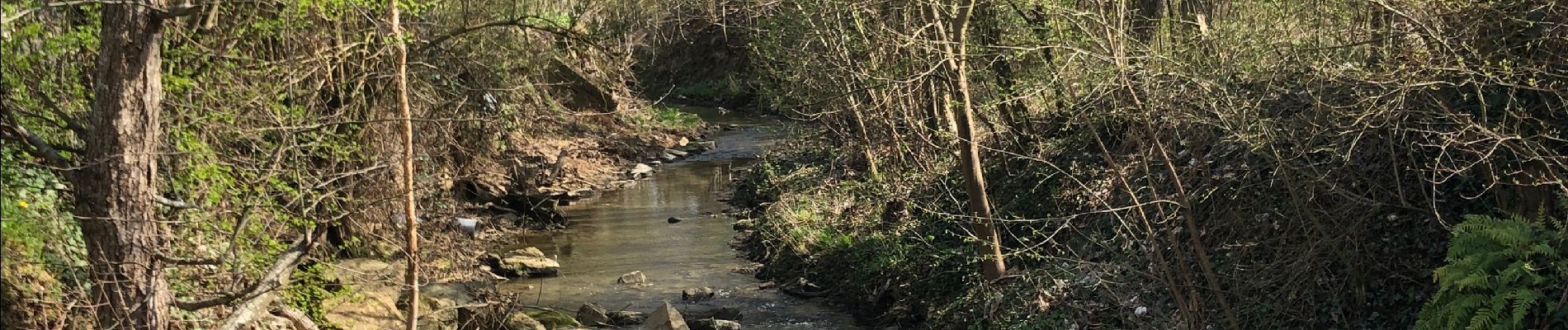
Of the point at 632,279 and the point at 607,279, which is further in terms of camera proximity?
the point at 607,279

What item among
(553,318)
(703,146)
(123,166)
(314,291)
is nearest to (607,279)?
(553,318)

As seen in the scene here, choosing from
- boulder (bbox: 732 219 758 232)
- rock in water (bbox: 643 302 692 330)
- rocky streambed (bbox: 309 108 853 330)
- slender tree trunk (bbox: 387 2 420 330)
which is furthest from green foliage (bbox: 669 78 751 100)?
slender tree trunk (bbox: 387 2 420 330)

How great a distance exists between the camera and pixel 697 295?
49.1 feet

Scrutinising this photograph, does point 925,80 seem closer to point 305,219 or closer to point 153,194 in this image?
point 305,219

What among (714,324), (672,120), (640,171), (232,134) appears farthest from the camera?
(672,120)

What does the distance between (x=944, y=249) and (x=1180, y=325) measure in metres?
4.13

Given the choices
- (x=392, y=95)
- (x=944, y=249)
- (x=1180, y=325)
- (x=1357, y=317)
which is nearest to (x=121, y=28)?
(x=392, y=95)

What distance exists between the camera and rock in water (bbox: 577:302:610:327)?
44.9 ft

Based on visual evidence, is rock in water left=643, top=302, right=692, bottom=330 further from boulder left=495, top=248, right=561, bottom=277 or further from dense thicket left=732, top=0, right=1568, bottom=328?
boulder left=495, top=248, right=561, bottom=277

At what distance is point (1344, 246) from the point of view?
919cm

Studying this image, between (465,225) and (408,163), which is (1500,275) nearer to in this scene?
(408,163)

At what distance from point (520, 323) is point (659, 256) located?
475 cm

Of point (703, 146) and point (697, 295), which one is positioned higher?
point (697, 295)

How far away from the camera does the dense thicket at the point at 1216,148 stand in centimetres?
816
